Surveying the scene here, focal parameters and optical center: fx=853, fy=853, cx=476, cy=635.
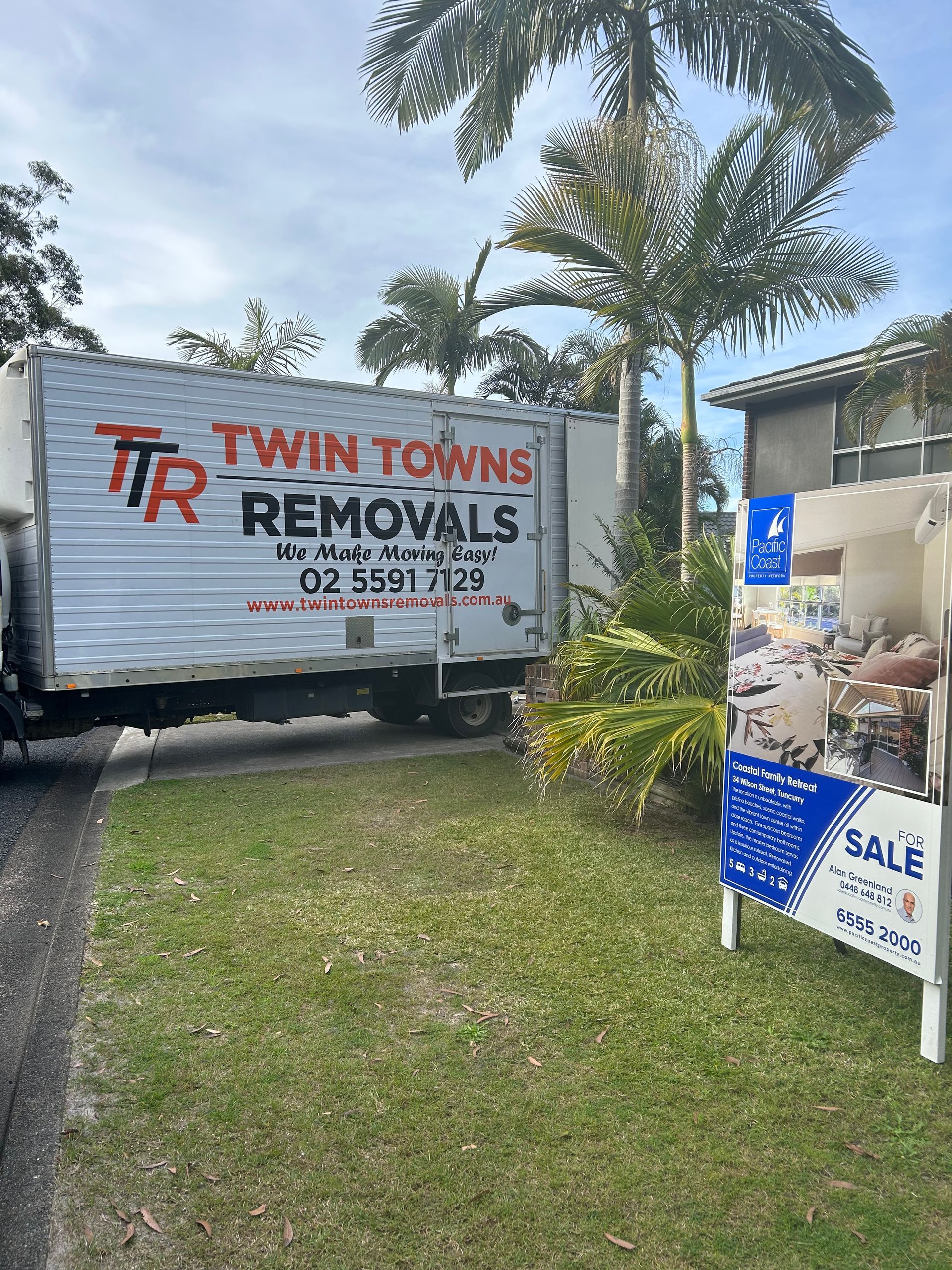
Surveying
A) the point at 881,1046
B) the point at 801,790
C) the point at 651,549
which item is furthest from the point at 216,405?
the point at 881,1046

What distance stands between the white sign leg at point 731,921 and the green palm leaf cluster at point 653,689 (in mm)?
949

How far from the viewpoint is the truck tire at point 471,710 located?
9.35 metres

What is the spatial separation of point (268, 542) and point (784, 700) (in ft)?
17.8

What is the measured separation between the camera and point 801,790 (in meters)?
3.51

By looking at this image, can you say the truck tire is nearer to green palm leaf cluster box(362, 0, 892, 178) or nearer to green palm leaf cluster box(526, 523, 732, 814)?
green palm leaf cluster box(526, 523, 732, 814)

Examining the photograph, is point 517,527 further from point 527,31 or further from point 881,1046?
point 881,1046

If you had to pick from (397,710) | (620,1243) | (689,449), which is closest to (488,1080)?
(620,1243)

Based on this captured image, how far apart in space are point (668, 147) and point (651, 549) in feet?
10.2

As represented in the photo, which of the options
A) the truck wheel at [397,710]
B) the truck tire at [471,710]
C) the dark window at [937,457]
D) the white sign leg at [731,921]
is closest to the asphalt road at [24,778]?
the truck wheel at [397,710]

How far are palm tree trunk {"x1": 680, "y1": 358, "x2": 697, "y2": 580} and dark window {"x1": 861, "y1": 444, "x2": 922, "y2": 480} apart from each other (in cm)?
655

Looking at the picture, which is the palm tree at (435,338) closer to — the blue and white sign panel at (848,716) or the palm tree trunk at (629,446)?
the palm tree trunk at (629,446)

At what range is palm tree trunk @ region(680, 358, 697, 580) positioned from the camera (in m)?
7.07

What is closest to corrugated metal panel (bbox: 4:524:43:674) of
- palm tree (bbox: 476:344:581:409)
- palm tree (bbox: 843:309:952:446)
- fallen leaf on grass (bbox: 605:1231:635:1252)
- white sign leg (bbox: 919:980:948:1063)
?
fallen leaf on grass (bbox: 605:1231:635:1252)

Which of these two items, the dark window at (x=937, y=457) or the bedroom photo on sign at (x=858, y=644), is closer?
the bedroom photo on sign at (x=858, y=644)
